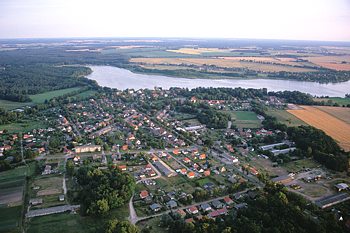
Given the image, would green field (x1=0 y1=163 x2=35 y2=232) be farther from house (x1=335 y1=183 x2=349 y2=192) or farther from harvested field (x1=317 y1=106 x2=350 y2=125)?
harvested field (x1=317 y1=106 x2=350 y2=125)

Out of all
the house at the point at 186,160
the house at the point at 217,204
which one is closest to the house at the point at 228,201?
the house at the point at 217,204

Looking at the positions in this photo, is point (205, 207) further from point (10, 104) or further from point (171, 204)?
point (10, 104)

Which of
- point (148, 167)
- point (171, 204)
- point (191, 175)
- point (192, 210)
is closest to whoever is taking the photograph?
point (192, 210)

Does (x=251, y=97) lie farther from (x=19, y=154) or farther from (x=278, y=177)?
(x=19, y=154)

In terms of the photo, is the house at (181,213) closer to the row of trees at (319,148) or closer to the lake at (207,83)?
the row of trees at (319,148)

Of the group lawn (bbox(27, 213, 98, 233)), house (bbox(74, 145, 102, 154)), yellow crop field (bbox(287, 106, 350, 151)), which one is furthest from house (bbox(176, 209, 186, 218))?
yellow crop field (bbox(287, 106, 350, 151))

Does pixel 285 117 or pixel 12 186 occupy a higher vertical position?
pixel 285 117

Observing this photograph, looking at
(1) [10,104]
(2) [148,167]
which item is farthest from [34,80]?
(2) [148,167]
